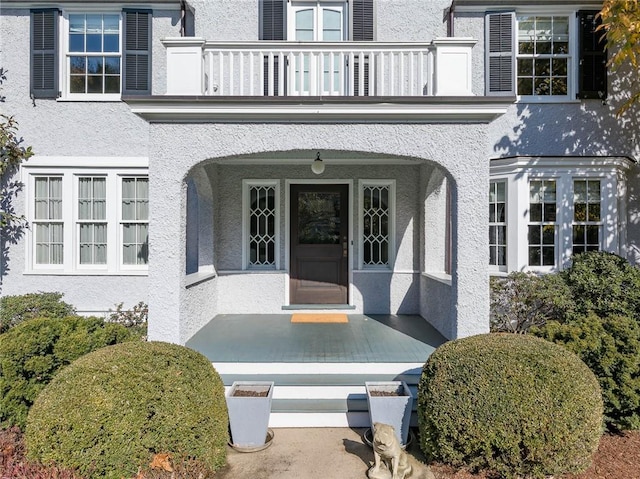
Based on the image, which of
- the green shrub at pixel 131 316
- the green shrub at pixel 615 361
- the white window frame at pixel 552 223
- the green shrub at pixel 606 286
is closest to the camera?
the green shrub at pixel 615 361

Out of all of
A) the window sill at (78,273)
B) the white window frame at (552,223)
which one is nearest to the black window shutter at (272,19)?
the window sill at (78,273)

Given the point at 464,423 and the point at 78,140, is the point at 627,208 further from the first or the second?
the point at 78,140

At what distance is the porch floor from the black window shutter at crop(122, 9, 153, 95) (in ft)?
18.1

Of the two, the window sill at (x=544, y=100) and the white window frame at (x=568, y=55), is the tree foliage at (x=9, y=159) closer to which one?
the window sill at (x=544, y=100)

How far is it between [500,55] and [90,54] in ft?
30.3

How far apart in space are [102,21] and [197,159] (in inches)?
231

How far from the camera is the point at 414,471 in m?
3.91

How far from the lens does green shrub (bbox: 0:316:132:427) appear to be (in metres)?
4.42

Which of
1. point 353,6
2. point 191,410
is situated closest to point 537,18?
point 353,6

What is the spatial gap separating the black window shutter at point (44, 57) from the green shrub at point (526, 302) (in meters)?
10.3

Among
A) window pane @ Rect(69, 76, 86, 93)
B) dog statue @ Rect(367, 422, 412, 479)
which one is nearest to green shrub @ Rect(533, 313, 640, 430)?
dog statue @ Rect(367, 422, 412, 479)

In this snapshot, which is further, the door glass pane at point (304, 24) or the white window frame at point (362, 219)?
the door glass pane at point (304, 24)

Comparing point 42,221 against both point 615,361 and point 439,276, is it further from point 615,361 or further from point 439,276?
point 615,361

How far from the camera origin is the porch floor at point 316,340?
18.6ft
